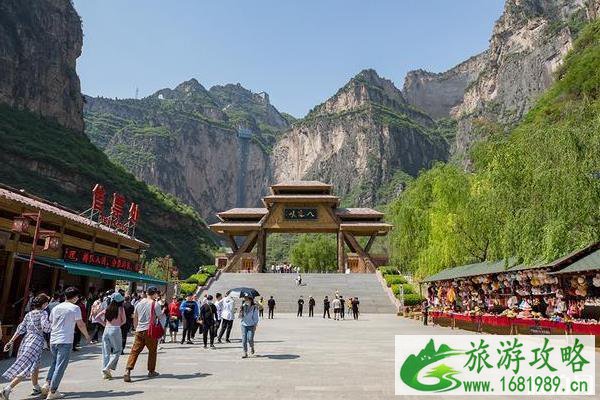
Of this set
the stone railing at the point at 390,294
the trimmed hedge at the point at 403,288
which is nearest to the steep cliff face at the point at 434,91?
the stone railing at the point at 390,294

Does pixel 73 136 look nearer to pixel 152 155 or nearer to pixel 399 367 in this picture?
pixel 152 155

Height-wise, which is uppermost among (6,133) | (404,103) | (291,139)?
(404,103)

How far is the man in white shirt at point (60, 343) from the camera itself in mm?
6406

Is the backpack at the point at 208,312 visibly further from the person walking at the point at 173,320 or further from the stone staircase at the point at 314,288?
the stone staircase at the point at 314,288

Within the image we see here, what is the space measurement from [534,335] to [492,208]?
5.65 meters

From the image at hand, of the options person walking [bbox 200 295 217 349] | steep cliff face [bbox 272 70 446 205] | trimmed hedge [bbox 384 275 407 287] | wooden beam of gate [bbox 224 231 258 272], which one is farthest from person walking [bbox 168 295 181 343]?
steep cliff face [bbox 272 70 446 205]

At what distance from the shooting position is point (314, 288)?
3244 centimetres

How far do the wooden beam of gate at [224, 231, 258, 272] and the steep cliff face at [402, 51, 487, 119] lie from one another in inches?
5931

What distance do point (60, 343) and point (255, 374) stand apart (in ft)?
10.4

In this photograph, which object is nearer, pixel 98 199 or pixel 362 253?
pixel 98 199

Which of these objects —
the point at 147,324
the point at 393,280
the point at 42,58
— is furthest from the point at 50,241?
the point at 42,58

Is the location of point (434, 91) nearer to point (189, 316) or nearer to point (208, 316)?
point (189, 316)

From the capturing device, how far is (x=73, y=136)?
8294 centimetres

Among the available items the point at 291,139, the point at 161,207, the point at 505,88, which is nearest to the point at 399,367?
the point at 161,207
